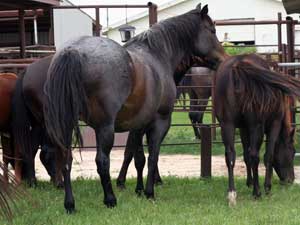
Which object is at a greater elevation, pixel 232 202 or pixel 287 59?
pixel 287 59

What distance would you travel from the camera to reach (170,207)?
222 inches

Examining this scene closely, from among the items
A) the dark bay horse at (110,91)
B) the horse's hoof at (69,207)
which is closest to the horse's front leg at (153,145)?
the dark bay horse at (110,91)

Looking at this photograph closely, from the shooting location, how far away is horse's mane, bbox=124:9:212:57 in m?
6.53

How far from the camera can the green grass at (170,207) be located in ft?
16.3

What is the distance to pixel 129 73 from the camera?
5.60m

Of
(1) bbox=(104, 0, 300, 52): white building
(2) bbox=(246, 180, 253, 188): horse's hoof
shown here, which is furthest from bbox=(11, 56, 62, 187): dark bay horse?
(1) bbox=(104, 0, 300, 52): white building

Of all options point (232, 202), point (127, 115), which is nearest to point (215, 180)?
point (232, 202)

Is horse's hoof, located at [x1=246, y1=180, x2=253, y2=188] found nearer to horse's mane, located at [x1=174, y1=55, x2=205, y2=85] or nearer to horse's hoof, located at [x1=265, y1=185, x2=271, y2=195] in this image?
horse's hoof, located at [x1=265, y1=185, x2=271, y2=195]

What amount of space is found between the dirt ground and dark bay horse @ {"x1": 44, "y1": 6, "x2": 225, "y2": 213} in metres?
1.96

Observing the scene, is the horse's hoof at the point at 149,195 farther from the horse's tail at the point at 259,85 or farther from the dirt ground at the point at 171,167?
the dirt ground at the point at 171,167

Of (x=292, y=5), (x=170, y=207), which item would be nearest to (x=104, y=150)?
(x=170, y=207)

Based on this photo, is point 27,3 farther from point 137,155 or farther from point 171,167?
point 137,155

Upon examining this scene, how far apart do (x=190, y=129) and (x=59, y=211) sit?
9420mm

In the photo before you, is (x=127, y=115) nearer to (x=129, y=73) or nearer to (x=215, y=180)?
(x=129, y=73)
